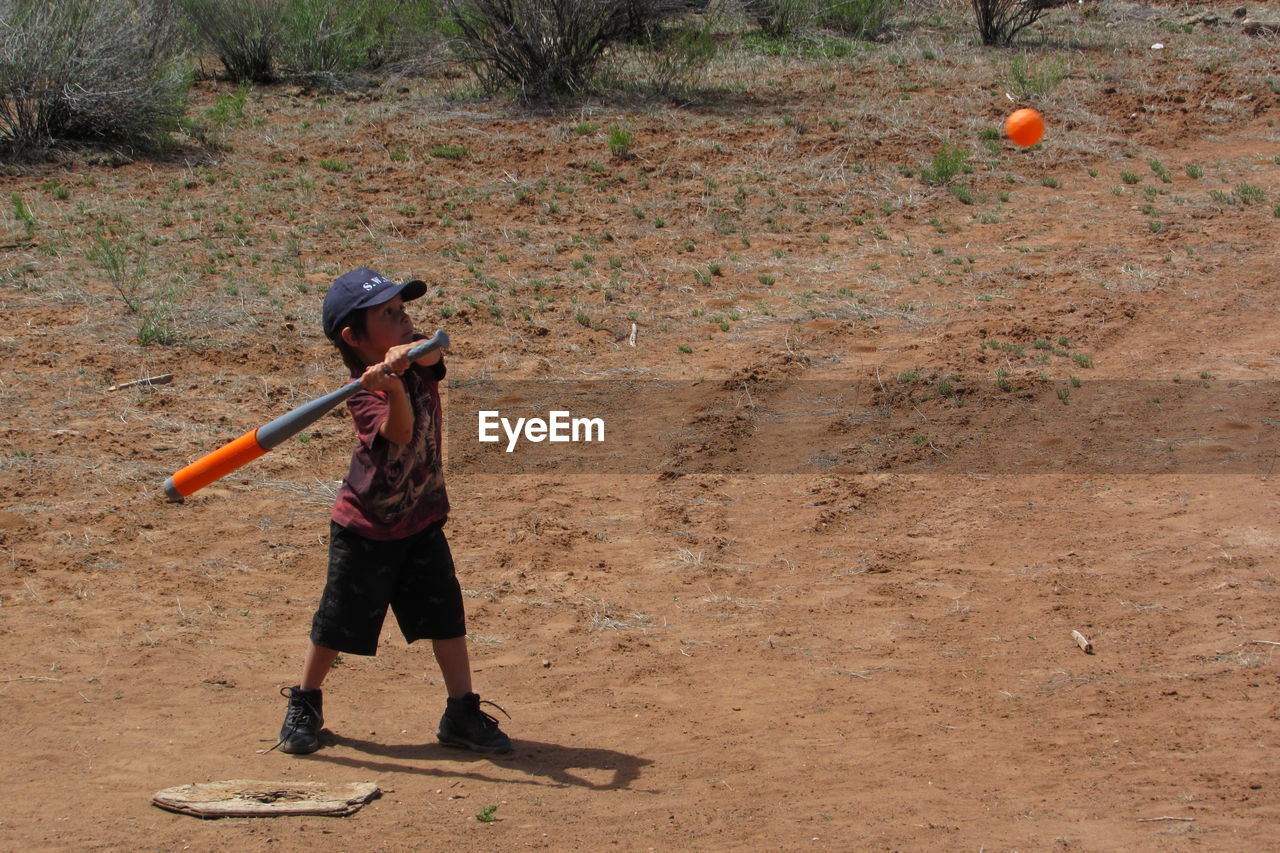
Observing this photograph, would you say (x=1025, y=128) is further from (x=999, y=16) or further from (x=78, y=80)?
(x=78, y=80)

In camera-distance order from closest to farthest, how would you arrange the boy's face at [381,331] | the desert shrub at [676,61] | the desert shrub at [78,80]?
1. the boy's face at [381,331]
2. the desert shrub at [78,80]
3. the desert shrub at [676,61]

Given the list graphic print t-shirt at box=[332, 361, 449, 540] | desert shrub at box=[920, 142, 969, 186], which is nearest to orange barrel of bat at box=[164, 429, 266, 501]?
graphic print t-shirt at box=[332, 361, 449, 540]

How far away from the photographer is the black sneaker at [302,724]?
3865 mm

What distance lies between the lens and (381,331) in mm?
3645

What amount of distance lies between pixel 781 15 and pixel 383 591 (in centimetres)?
1388

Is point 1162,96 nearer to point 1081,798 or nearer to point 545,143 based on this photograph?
point 545,143

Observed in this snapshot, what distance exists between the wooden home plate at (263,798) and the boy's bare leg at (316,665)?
1.19 ft

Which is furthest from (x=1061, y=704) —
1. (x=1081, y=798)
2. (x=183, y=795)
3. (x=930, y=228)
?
(x=930, y=228)

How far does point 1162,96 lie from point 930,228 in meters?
4.42

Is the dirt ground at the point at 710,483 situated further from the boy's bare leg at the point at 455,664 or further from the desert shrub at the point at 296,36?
the desert shrub at the point at 296,36

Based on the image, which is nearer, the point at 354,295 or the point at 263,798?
the point at 263,798

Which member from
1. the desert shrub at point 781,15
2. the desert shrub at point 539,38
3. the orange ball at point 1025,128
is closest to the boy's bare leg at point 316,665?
the orange ball at point 1025,128

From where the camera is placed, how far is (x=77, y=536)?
18.4ft

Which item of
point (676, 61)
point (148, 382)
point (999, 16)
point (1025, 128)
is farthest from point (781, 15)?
point (148, 382)
